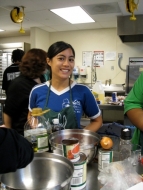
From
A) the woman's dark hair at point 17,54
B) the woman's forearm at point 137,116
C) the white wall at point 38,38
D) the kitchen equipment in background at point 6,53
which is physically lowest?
the woman's forearm at point 137,116

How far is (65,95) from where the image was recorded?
1395mm

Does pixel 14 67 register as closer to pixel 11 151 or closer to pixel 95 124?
pixel 95 124

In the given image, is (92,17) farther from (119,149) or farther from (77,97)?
(119,149)

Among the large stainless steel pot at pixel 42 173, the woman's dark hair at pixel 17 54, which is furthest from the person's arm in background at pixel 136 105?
the woman's dark hair at pixel 17 54

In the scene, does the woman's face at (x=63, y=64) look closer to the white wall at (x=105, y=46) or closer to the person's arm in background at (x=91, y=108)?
the person's arm in background at (x=91, y=108)

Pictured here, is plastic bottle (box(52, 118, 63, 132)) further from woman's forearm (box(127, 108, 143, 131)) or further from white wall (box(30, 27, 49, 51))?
white wall (box(30, 27, 49, 51))

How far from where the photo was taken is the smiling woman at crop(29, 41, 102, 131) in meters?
1.36

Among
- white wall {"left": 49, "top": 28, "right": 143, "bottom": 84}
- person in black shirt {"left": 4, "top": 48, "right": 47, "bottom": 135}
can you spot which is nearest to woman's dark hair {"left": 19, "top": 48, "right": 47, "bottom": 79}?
person in black shirt {"left": 4, "top": 48, "right": 47, "bottom": 135}

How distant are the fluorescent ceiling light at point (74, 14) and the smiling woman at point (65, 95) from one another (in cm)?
234

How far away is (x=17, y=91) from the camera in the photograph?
66.9 inches

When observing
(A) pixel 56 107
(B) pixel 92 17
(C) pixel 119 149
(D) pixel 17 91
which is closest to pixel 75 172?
(C) pixel 119 149

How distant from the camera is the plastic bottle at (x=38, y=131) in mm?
1014

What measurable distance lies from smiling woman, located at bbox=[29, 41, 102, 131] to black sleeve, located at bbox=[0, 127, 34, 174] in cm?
72

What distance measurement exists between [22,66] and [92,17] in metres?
2.68
